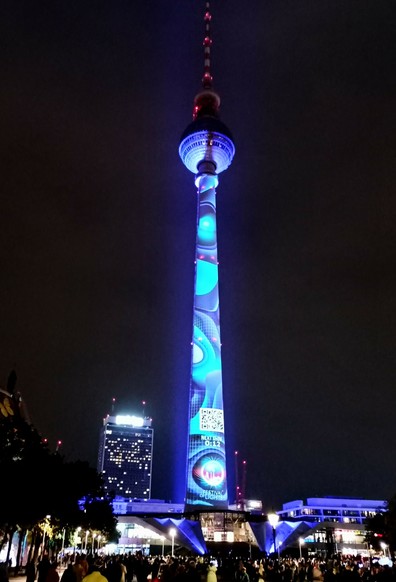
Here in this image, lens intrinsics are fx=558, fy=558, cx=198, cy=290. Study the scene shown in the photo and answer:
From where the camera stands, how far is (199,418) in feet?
383

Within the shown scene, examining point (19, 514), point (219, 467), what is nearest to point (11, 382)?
point (219, 467)

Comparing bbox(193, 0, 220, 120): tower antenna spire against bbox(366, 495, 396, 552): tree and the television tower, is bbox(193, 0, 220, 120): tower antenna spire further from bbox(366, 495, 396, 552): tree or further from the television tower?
bbox(366, 495, 396, 552): tree

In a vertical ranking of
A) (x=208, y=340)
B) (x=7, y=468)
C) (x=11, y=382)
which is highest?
(x=208, y=340)

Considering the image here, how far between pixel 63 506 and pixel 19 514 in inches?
270

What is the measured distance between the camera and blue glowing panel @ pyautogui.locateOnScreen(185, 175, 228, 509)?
114 meters

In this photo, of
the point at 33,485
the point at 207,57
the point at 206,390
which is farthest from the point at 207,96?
the point at 33,485

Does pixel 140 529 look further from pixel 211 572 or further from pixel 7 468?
pixel 211 572

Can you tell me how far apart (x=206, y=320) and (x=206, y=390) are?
55.0ft

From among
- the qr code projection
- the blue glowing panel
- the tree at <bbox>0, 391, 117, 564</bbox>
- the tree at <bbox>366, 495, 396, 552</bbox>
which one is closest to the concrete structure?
the tree at <bbox>366, 495, 396, 552</bbox>

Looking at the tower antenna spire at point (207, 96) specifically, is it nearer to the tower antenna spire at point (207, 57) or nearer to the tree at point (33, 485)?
the tower antenna spire at point (207, 57)

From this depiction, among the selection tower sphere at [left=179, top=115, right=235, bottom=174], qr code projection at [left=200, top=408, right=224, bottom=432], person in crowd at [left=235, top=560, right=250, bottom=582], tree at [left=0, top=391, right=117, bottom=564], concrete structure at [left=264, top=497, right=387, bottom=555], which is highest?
tower sphere at [left=179, top=115, right=235, bottom=174]

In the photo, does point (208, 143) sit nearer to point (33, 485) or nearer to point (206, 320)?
point (206, 320)

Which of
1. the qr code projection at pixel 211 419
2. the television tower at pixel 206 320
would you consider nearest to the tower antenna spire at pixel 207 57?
the television tower at pixel 206 320

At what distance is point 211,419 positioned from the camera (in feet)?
385
